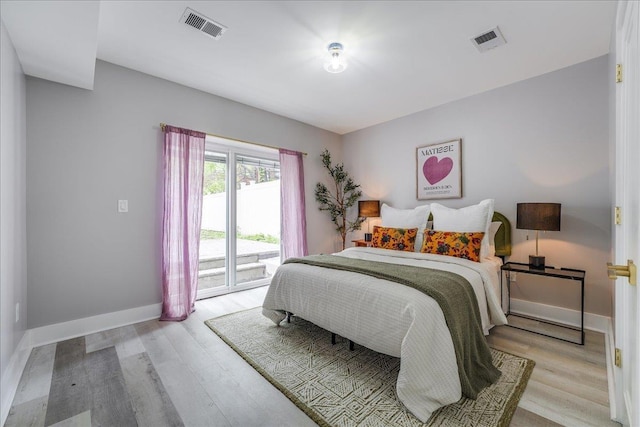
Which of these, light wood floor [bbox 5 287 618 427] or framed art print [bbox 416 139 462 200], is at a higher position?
framed art print [bbox 416 139 462 200]

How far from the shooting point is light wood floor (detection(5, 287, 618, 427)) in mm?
1527

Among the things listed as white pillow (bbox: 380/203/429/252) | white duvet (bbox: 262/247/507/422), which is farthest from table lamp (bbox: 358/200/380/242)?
white duvet (bbox: 262/247/507/422)

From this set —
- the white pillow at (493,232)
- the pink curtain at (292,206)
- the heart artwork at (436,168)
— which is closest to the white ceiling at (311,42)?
the heart artwork at (436,168)

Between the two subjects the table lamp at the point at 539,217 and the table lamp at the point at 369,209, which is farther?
the table lamp at the point at 369,209

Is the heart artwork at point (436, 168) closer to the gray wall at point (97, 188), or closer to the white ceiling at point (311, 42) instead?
the white ceiling at point (311, 42)

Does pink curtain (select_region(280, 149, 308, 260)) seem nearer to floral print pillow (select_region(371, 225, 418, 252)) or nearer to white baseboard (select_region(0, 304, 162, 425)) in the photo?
floral print pillow (select_region(371, 225, 418, 252))

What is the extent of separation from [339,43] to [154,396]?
9.74ft

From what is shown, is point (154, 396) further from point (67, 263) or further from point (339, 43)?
point (339, 43)

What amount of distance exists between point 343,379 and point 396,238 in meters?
1.86

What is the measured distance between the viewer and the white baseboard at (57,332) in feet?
5.55

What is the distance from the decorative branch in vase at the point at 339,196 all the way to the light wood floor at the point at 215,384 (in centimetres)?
272

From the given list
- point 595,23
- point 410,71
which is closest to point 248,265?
point 410,71

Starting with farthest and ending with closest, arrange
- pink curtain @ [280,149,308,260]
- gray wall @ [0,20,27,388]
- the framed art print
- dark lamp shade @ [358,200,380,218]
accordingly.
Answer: dark lamp shade @ [358,200,380,218], pink curtain @ [280,149,308,260], the framed art print, gray wall @ [0,20,27,388]

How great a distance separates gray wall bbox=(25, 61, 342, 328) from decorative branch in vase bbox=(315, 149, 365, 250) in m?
2.09
